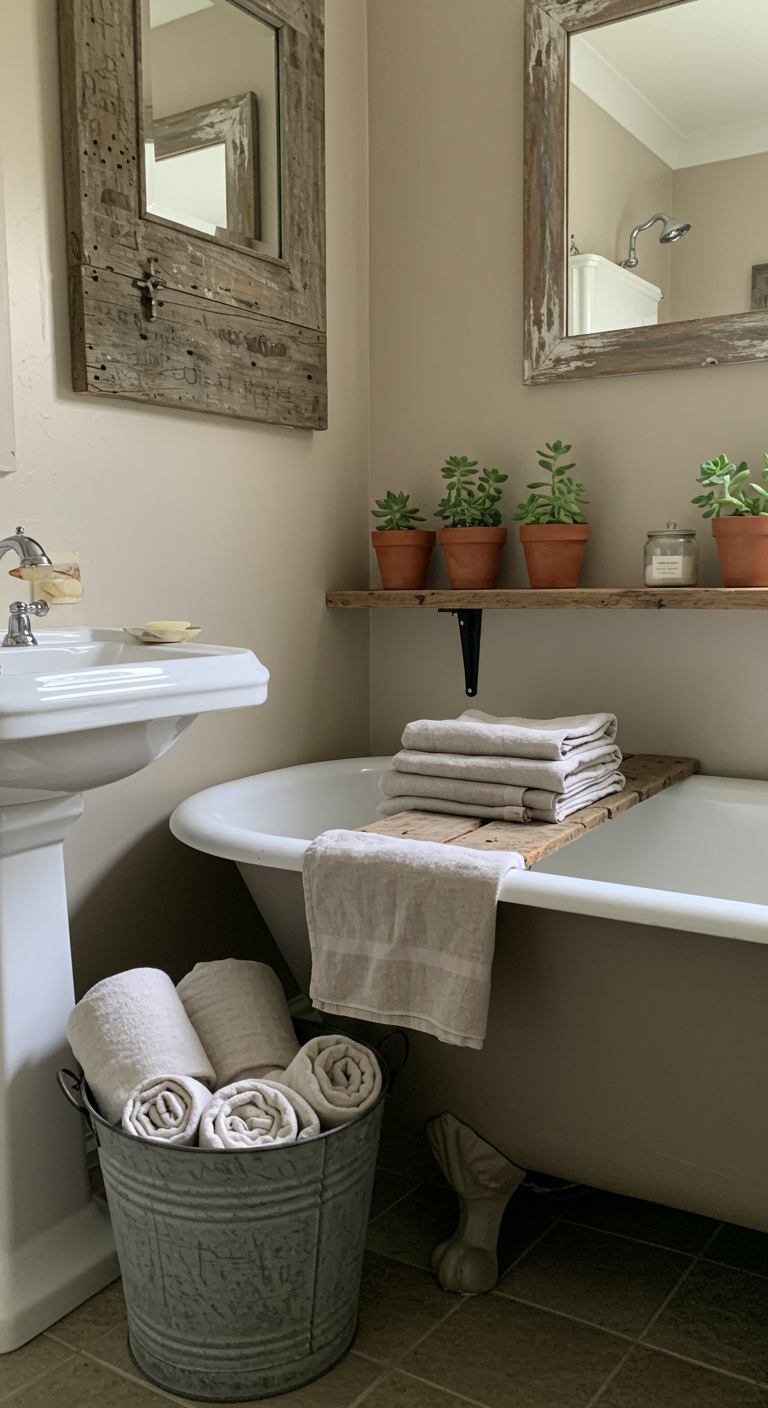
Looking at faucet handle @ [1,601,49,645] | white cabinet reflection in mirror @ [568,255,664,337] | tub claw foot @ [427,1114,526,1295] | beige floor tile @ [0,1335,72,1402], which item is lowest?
beige floor tile @ [0,1335,72,1402]

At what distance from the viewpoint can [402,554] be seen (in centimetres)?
238

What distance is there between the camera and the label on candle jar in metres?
2.06

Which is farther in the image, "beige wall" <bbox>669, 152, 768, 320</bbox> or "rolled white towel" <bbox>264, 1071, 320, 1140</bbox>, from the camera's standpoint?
"beige wall" <bbox>669, 152, 768, 320</bbox>

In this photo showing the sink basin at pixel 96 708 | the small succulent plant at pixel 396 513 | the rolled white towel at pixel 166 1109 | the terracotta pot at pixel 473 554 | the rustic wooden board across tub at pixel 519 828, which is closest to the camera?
the sink basin at pixel 96 708

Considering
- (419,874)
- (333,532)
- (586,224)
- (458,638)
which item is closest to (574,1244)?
(419,874)

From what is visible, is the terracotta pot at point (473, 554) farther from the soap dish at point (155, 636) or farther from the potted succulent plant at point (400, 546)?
the soap dish at point (155, 636)

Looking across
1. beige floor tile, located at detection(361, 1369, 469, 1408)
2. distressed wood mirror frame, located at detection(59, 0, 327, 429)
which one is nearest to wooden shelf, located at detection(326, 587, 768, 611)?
distressed wood mirror frame, located at detection(59, 0, 327, 429)

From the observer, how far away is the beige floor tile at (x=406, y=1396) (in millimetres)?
1358

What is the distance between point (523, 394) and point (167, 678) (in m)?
1.27

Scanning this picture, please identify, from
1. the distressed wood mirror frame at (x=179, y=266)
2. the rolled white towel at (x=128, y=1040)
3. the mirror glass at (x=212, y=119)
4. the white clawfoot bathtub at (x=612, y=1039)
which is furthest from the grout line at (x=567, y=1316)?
the mirror glass at (x=212, y=119)

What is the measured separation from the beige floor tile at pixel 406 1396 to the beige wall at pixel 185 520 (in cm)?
84

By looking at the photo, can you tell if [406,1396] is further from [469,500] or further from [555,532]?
[469,500]

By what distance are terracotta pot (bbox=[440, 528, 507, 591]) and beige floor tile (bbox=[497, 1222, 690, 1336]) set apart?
4.04 feet

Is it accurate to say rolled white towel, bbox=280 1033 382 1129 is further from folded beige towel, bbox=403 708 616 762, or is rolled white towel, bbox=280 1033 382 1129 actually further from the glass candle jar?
the glass candle jar
